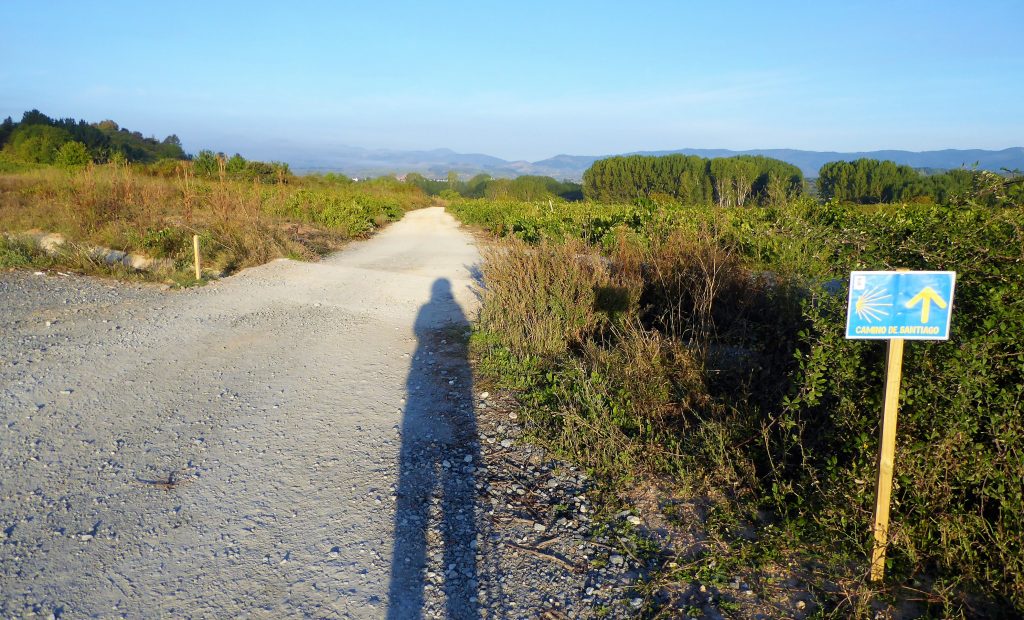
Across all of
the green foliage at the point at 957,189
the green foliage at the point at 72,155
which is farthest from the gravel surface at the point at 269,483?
the green foliage at the point at 72,155

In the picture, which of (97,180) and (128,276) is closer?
(128,276)

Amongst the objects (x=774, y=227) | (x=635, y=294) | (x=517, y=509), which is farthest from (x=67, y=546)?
(x=774, y=227)

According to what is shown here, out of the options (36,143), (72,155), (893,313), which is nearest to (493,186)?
(72,155)

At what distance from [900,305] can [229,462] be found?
410 cm

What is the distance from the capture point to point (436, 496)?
13.2 ft

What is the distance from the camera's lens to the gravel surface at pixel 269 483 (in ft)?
9.97

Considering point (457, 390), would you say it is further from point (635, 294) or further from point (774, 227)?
point (774, 227)

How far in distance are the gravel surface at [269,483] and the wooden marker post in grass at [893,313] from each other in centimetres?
151

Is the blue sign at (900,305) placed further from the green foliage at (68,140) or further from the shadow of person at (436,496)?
the green foliage at (68,140)

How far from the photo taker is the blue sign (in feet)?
8.77

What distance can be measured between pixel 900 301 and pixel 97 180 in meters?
17.7

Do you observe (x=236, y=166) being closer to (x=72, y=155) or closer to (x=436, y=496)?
(x=72, y=155)

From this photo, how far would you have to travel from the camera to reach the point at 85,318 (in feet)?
25.7

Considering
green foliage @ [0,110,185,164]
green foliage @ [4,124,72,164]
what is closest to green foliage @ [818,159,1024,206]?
green foliage @ [0,110,185,164]
